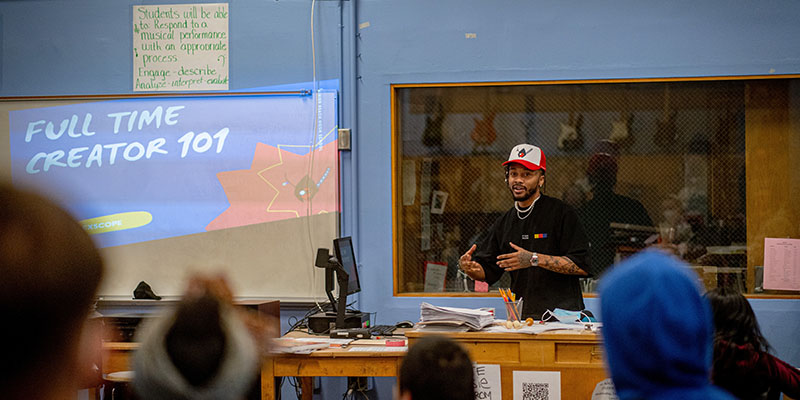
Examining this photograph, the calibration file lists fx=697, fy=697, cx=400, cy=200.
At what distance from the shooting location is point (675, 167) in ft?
15.9

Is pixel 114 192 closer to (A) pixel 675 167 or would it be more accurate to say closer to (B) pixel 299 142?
(B) pixel 299 142

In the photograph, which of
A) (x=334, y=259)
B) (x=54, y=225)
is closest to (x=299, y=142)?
(x=334, y=259)

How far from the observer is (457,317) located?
3645mm

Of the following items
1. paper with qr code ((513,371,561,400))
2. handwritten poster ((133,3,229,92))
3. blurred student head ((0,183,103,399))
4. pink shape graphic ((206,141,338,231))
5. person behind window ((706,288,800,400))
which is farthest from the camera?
handwritten poster ((133,3,229,92))

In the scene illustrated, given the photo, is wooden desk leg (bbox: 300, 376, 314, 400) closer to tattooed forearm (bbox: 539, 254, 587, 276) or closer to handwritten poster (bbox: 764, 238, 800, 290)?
tattooed forearm (bbox: 539, 254, 587, 276)

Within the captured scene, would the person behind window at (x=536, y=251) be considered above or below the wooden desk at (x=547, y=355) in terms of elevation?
above

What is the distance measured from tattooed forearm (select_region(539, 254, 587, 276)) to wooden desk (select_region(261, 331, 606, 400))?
1.66 ft

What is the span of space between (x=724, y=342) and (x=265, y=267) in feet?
11.1

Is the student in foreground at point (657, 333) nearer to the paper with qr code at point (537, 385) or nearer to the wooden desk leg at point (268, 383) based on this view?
the paper with qr code at point (537, 385)

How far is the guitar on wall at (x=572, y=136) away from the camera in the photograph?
4.92 metres

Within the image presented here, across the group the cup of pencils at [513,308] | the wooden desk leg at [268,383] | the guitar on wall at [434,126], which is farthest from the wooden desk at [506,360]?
the guitar on wall at [434,126]

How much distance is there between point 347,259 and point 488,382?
1.21 meters

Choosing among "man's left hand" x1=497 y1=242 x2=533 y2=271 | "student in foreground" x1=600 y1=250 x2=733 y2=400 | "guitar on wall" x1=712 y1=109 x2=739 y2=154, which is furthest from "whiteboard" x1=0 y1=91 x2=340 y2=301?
"student in foreground" x1=600 y1=250 x2=733 y2=400

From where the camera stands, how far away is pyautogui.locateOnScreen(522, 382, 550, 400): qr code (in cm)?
342
